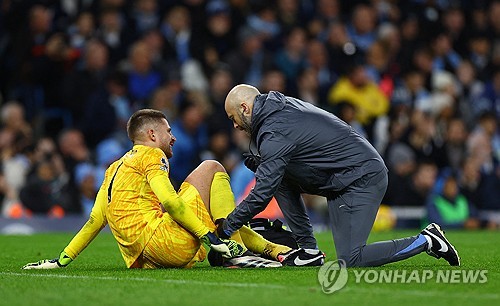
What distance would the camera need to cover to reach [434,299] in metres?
6.45

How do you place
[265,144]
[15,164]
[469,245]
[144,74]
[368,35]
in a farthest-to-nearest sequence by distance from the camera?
[368,35] < [144,74] < [15,164] < [469,245] < [265,144]

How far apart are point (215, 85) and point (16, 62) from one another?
3.34 meters

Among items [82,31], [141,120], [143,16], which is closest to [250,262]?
[141,120]

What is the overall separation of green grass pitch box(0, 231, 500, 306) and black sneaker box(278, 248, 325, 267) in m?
0.20

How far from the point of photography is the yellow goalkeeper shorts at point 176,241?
27.2 feet

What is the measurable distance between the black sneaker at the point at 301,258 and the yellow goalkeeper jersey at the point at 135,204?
0.97 meters

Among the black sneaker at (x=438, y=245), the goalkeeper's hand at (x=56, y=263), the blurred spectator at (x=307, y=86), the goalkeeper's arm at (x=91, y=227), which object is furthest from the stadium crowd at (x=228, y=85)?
the black sneaker at (x=438, y=245)

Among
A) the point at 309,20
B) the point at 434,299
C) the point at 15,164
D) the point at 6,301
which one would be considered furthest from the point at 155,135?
the point at 309,20

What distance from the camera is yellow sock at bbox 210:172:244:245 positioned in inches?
338

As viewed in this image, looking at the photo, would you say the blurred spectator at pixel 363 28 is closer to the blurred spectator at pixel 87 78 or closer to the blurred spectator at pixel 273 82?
the blurred spectator at pixel 273 82

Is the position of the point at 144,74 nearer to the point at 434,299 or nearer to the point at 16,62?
the point at 16,62

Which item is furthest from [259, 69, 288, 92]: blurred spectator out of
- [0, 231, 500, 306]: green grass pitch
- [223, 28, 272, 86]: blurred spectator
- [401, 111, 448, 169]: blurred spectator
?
[0, 231, 500, 306]: green grass pitch

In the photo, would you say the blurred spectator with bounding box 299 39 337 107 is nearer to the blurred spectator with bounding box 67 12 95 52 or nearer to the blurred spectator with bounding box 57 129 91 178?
the blurred spectator with bounding box 67 12 95 52

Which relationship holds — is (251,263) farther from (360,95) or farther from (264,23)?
(264,23)
